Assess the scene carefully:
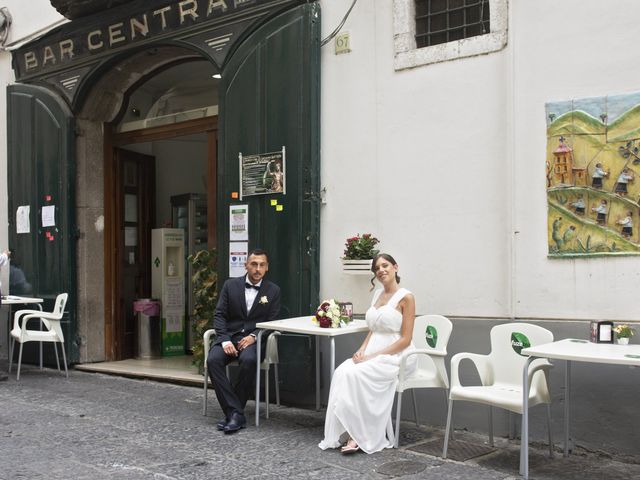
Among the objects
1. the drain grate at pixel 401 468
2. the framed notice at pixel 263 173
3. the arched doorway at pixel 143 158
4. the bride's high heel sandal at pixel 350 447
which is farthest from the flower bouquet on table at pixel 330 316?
the arched doorway at pixel 143 158

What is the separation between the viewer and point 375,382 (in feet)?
16.5

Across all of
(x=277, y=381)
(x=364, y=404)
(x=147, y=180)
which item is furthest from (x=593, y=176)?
(x=147, y=180)

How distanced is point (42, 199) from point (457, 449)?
6.23 meters

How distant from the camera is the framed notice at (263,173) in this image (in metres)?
6.71

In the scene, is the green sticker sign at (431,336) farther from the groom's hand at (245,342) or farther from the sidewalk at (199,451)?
the groom's hand at (245,342)

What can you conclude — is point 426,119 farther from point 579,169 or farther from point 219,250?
point 219,250

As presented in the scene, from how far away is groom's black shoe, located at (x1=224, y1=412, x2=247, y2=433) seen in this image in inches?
219

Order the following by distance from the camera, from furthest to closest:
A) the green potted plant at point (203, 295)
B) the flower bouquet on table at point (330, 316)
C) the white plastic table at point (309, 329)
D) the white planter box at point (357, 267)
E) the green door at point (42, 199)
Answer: the green door at point (42, 199), the green potted plant at point (203, 295), the white planter box at point (357, 267), the flower bouquet on table at point (330, 316), the white plastic table at point (309, 329)

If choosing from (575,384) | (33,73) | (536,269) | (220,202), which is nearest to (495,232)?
(536,269)

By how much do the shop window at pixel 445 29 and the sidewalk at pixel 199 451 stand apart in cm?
288

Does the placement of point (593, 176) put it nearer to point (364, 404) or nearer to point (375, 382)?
point (375, 382)

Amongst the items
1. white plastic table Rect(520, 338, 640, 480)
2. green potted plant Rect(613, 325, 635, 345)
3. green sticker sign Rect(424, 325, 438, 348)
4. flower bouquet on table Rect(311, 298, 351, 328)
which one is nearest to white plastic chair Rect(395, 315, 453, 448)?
green sticker sign Rect(424, 325, 438, 348)

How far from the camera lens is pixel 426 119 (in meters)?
5.89


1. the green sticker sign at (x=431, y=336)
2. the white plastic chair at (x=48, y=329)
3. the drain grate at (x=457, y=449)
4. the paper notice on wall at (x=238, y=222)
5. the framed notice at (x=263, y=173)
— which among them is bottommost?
the drain grate at (x=457, y=449)
